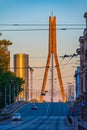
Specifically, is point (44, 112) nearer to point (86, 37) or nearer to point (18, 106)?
point (18, 106)

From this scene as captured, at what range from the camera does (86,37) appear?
123m

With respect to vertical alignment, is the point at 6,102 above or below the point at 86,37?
below

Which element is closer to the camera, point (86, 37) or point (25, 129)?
point (25, 129)

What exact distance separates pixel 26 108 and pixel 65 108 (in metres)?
11.1

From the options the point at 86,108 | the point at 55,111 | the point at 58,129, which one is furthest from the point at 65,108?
the point at 58,129

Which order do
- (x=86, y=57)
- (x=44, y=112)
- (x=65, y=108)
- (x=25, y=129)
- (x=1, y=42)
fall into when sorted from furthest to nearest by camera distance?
(x=65, y=108), (x=44, y=112), (x=1, y=42), (x=86, y=57), (x=25, y=129)

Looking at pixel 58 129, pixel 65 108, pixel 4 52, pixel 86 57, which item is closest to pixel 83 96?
pixel 86 57

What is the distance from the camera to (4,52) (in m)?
132

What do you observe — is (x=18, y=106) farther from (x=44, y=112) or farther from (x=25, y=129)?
(x=25, y=129)

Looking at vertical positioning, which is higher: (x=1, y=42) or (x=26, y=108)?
(x=1, y=42)

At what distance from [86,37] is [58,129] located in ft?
119

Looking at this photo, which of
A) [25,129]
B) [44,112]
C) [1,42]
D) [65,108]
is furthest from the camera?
[65,108]

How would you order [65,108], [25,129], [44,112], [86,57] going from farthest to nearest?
[65,108] → [44,112] → [86,57] → [25,129]

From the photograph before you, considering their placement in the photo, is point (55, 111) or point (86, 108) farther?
point (55, 111)
